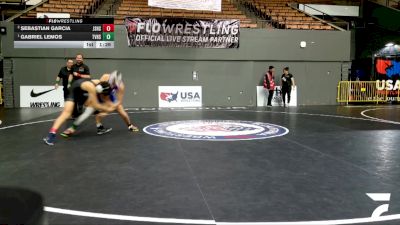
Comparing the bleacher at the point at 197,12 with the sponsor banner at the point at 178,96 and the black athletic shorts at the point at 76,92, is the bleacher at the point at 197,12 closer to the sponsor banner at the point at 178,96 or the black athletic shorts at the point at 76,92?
the sponsor banner at the point at 178,96

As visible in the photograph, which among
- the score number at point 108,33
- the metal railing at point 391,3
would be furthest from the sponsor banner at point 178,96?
the metal railing at point 391,3

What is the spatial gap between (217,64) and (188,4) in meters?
2.88

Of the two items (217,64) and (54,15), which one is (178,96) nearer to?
(217,64)

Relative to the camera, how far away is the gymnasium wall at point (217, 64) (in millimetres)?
15633

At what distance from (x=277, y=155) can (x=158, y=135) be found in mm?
2818

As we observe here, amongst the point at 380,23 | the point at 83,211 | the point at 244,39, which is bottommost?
the point at 83,211

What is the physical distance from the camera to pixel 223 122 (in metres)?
10.2

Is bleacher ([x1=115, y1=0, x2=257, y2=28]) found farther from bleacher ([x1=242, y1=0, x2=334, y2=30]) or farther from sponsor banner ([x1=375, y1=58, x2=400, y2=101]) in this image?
sponsor banner ([x1=375, y1=58, x2=400, y2=101])

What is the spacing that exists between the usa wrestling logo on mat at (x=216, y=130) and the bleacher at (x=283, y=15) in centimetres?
944

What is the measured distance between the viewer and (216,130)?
8.71 m

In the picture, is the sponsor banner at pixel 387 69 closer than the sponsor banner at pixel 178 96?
No

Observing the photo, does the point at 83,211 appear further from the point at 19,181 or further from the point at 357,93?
the point at 357,93

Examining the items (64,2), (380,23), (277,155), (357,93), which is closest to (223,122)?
(277,155)
